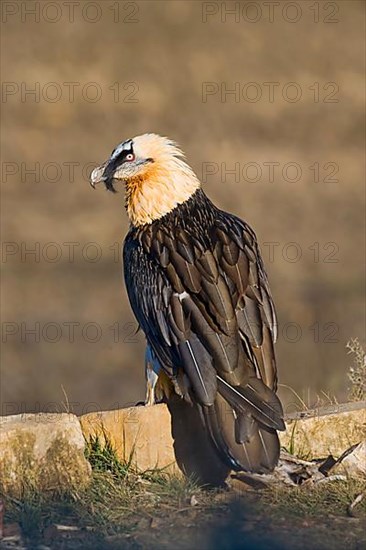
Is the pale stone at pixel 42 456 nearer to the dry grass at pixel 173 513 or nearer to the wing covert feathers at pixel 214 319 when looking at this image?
the dry grass at pixel 173 513

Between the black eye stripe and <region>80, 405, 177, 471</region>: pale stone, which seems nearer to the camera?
<region>80, 405, 177, 471</region>: pale stone

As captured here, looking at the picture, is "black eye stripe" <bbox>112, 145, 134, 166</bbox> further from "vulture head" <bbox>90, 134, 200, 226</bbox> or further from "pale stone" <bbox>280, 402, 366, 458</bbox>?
"pale stone" <bbox>280, 402, 366, 458</bbox>

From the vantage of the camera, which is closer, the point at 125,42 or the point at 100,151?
the point at 100,151

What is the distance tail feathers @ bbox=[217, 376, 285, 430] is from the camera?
7277 mm

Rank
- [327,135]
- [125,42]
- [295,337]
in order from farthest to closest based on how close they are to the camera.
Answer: [125,42], [327,135], [295,337]

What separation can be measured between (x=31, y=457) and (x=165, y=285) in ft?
3.94

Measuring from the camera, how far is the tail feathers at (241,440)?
7.20 m

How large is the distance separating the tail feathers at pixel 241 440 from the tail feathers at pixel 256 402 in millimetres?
32

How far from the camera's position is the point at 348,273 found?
1825 cm

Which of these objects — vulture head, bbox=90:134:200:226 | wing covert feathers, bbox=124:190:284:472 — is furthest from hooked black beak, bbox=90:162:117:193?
wing covert feathers, bbox=124:190:284:472

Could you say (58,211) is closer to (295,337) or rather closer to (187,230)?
(295,337)

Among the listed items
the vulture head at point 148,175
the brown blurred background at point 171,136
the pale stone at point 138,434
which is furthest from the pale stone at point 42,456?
the brown blurred background at point 171,136

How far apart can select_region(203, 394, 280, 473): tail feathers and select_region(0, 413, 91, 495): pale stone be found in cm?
62

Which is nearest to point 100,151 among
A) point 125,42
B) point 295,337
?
point 125,42
